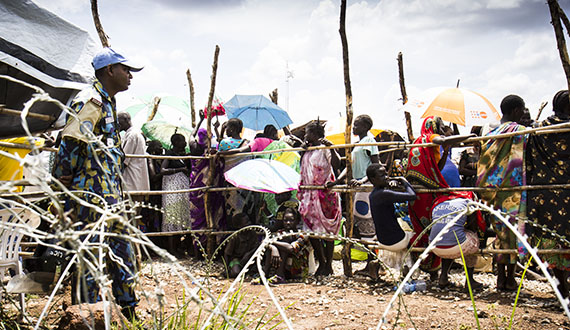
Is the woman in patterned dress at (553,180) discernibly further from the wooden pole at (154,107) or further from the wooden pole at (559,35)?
the wooden pole at (154,107)

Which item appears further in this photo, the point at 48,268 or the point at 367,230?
the point at 367,230

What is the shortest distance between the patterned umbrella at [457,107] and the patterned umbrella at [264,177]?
8.59ft

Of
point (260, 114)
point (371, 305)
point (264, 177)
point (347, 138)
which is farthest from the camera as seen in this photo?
point (260, 114)

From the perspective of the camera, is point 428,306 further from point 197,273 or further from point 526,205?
point 197,273

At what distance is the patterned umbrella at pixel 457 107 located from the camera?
752cm

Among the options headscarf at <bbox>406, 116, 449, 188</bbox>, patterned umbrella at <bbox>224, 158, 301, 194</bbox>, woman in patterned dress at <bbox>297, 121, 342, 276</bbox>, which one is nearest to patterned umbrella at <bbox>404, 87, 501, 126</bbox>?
woman in patterned dress at <bbox>297, 121, 342, 276</bbox>

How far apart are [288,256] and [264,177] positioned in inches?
38.1

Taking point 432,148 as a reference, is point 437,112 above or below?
above

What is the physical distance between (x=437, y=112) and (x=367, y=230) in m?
2.64

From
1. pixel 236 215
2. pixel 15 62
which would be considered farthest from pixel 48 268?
pixel 236 215

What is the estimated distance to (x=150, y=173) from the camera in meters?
7.04

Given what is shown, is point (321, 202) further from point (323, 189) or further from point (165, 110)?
point (165, 110)

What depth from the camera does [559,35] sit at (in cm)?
408

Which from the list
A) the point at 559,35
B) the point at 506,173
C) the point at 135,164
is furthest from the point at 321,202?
the point at 559,35
